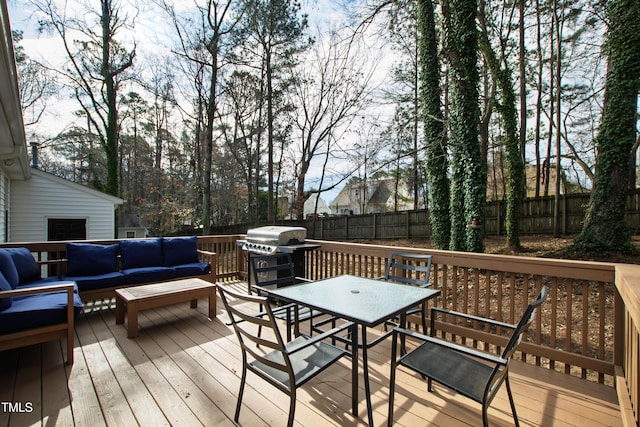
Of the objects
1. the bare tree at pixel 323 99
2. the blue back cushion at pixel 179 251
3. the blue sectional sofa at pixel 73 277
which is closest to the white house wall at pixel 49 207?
the blue sectional sofa at pixel 73 277

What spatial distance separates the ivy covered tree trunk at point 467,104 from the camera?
589 centimetres

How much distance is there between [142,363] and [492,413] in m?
2.78

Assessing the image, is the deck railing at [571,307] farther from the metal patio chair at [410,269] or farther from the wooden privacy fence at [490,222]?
the wooden privacy fence at [490,222]

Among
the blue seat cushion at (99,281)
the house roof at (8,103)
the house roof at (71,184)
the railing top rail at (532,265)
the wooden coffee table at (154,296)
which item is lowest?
the wooden coffee table at (154,296)

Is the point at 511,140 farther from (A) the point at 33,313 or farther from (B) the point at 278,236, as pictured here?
(A) the point at 33,313

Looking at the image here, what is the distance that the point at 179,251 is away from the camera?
14.7 ft

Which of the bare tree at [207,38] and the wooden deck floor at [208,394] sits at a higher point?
the bare tree at [207,38]

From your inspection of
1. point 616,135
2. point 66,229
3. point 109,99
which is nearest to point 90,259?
point 66,229

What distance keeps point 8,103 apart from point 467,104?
7.14 m

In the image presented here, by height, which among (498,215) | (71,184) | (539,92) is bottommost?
(498,215)

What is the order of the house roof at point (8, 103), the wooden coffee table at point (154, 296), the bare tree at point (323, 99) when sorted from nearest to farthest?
the house roof at point (8, 103), the wooden coffee table at point (154, 296), the bare tree at point (323, 99)

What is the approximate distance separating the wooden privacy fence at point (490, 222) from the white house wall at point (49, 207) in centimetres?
864

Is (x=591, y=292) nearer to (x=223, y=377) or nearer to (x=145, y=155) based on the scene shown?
(x=223, y=377)

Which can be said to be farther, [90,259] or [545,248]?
[545,248]
